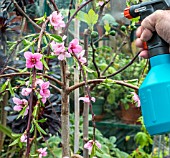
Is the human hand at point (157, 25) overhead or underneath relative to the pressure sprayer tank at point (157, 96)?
overhead

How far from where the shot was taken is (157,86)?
683mm

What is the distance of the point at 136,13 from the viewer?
0.76 metres

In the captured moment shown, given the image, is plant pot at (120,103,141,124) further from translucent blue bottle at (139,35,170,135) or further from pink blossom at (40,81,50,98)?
translucent blue bottle at (139,35,170,135)

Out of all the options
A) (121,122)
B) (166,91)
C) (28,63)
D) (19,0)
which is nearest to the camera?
(166,91)

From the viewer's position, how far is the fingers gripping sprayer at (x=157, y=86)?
669 millimetres

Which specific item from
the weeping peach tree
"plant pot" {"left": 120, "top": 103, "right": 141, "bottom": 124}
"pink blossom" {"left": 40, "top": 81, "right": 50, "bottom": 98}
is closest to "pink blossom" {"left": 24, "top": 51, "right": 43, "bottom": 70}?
the weeping peach tree

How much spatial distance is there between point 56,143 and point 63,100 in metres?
0.78

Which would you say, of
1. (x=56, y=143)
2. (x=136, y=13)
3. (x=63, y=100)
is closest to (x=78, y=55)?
(x=63, y=100)

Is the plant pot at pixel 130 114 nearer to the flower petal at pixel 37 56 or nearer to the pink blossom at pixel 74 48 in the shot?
the pink blossom at pixel 74 48

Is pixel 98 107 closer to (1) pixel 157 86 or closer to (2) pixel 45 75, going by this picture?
(2) pixel 45 75

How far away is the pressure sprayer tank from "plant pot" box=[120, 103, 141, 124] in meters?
1.92

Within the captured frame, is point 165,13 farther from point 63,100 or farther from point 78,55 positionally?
point 63,100

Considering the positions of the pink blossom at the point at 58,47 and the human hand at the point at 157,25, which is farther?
the pink blossom at the point at 58,47

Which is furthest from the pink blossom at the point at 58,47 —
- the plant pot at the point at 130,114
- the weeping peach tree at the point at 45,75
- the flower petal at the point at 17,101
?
the plant pot at the point at 130,114
